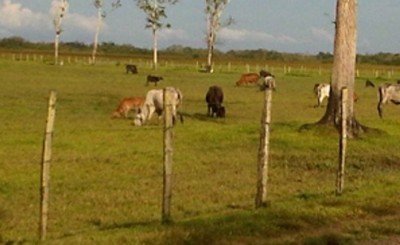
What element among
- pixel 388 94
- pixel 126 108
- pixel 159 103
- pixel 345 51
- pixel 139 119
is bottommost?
pixel 139 119

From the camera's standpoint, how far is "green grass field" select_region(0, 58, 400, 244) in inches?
460

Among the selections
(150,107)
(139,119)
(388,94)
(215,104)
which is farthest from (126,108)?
(388,94)

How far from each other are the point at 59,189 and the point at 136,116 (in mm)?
15935

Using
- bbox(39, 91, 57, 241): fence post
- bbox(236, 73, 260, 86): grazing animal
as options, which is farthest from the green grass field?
bbox(236, 73, 260, 86): grazing animal

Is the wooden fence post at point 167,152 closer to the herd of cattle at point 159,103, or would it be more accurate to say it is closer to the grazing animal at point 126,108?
the herd of cattle at point 159,103

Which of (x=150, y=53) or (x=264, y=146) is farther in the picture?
(x=150, y=53)

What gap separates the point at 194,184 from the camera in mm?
17250

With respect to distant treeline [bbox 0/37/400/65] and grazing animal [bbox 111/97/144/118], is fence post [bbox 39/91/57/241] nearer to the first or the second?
grazing animal [bbox 111/97/144/118]

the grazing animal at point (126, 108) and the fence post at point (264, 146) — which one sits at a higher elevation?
the fence post at point (264, 146)

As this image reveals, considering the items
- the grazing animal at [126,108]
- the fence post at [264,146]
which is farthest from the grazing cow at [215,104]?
the fence post at [264,146]

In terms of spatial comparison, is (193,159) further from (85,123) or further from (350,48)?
(85,123)

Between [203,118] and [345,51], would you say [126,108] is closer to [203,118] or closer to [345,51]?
[203,118]

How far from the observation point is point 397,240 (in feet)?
37.8

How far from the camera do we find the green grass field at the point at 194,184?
11.7m
